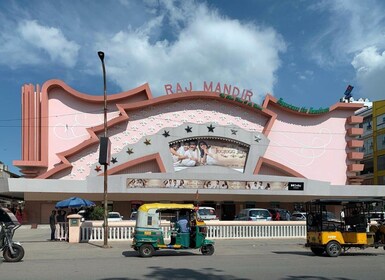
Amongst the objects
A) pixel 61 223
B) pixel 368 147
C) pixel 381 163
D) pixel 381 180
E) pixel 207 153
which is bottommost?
pixel 61 223

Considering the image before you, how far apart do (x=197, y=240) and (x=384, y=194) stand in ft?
127

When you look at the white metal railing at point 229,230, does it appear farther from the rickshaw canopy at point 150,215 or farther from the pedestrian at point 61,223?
the rickshaw canopy at point 150,215

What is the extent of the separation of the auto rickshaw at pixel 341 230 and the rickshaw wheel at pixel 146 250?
5.79m

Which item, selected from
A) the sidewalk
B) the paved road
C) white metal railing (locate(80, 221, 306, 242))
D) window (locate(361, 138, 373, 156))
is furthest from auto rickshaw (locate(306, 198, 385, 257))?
window (locate(361, 138, 373, 156))

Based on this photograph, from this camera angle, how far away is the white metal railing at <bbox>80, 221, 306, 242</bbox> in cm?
2186

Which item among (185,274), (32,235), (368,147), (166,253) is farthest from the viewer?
(368,147)

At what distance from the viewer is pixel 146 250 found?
15711 millimetres

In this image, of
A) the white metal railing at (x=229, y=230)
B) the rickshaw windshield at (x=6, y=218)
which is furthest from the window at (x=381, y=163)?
the rickshaw windshield at (x=6, y=218)

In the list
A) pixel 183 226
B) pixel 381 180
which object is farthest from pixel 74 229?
pixel 381 180

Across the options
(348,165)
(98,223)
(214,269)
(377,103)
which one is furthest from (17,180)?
(377,103)

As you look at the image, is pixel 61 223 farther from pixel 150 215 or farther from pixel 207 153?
pixel 207 153

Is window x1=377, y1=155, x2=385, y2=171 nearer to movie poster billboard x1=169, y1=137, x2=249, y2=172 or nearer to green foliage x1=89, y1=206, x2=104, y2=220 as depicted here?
movie poster billboard x1=169, y1=137, x2=249, y2=172

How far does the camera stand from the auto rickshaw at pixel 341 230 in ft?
52.5

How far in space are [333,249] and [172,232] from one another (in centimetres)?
576
